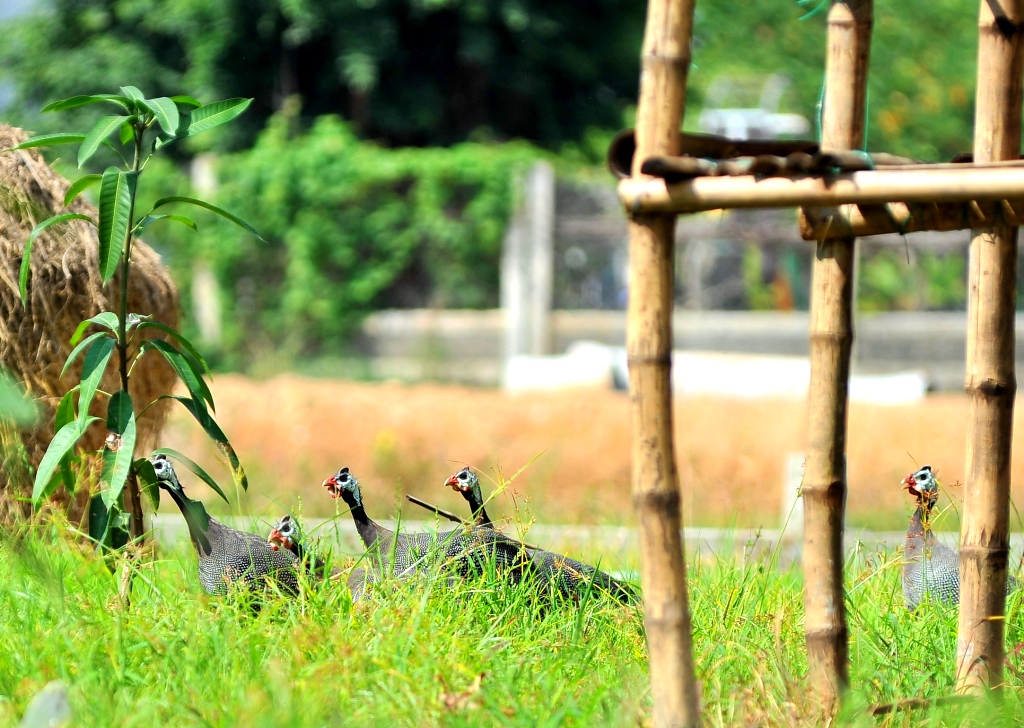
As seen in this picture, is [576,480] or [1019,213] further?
[576,480]

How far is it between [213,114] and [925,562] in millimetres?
2209

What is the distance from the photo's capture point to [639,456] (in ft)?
7.00

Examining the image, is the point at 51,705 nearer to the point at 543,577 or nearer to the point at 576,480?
the point at 543,577

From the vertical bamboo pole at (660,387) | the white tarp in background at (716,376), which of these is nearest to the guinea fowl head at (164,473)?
the vertical bamboo pole at (660,387)

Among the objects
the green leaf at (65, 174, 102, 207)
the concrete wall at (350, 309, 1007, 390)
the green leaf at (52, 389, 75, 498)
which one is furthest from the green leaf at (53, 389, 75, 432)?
the concrete wall at (350, 309, 1007, 390)

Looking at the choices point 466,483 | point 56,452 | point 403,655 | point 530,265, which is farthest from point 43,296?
point 530,265

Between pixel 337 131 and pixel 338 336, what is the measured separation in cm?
229

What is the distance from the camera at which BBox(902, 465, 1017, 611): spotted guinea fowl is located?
3068mm

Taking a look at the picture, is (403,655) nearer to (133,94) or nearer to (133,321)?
(133,321)

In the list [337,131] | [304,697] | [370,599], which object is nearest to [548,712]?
[304,697]

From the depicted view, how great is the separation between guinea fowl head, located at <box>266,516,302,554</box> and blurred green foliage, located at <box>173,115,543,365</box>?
8.87 metres

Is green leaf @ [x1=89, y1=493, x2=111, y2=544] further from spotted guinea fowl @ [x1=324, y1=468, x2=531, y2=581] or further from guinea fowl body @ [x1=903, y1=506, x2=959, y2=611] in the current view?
guinea fowl body @ [x1=903, y1=506, x2=959, y2=611]

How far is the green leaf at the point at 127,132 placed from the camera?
110 inches

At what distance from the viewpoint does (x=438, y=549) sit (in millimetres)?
2809
